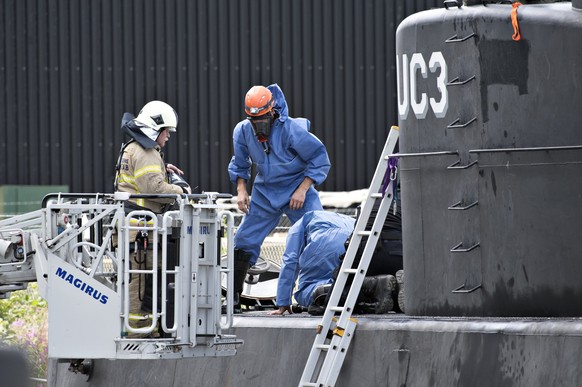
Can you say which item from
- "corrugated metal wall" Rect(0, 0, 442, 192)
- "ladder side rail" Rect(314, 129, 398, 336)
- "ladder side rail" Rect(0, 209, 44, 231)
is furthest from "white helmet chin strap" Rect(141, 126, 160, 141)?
"corrugated metal wall" Rect(0, 0, 442, 192)

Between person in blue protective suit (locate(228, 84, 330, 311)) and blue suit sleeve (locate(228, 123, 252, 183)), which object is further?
blue suit sleeve (locate(228, 123, 252, 183))

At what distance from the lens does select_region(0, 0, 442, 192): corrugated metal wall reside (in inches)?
985

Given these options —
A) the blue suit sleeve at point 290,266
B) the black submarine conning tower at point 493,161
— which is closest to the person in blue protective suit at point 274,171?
the blue suit sleeve at point 290,266

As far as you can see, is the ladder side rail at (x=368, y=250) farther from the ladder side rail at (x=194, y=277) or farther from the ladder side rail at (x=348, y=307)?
the ladder side rail at (x=194, y=277)

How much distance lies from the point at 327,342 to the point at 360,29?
55.4 ft

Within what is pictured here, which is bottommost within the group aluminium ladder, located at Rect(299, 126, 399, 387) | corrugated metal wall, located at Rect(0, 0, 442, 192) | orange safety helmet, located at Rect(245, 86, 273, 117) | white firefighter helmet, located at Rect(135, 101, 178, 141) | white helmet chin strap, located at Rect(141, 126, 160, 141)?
aluminium ladder, located at Rect(299, 126, 399, 387)

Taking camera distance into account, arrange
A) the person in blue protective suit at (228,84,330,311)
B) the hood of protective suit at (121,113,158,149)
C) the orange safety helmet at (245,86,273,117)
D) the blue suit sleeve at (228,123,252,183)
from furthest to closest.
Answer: the blue suit sleeve at (228,123,252,183) → the person in blue protective suit at (228,84,330,311) → the orange safety helmet at (245,86,273,117) → the hood of protective suit at (121,113,158,149)

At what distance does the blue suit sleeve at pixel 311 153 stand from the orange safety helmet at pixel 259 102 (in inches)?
12.6

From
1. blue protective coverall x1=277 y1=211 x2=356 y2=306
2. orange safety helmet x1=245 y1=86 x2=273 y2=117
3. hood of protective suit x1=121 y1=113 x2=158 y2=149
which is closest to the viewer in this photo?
blue protective coverall x1=277 y1=211 x2=356 y2=306

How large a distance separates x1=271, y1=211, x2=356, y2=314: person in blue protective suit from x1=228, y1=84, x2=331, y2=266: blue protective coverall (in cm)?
98

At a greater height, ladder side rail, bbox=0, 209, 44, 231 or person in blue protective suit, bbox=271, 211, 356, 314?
ladder side rail, bbox=0, 209, 44, 231

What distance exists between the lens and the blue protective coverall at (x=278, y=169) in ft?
36.4

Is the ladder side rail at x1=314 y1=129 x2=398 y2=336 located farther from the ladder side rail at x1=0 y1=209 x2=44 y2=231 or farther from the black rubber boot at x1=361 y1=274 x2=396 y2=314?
the ladder side rail at x1=0 y1=209 x2=44 y2=231

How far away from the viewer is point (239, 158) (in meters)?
11.5
